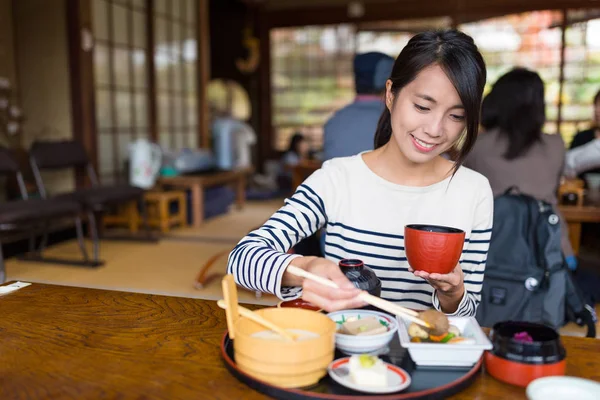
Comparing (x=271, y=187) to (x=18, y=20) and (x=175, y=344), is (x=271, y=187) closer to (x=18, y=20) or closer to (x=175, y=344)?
(x=18, y=20)

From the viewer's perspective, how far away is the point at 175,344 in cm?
92

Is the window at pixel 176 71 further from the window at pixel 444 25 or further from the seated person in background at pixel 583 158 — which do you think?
the seated person in background at pixel 583 158

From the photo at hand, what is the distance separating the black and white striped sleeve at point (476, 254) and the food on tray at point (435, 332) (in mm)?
294

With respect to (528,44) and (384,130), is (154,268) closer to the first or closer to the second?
(384,130)

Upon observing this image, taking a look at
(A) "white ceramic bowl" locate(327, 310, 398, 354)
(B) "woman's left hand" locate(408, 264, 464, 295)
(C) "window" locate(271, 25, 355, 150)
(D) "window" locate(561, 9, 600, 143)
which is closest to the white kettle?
(C) "window" locate(271, 25, 355, 150)

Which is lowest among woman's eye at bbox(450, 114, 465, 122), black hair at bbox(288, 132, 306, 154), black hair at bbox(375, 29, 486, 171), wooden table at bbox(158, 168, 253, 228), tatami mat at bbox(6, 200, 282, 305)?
tatami mat at bbox(6, 200, 282, 305)

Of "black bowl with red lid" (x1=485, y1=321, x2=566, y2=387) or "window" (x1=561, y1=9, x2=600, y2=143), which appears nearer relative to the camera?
"black bowl with red lid" (x1=485, y1=321, x2=566, y2=387)

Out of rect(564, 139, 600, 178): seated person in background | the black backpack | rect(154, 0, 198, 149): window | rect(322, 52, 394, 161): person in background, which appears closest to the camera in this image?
the black backpack

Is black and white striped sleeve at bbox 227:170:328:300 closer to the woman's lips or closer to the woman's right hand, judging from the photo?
the woman's right hand

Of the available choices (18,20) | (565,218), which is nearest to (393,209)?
(565,218)

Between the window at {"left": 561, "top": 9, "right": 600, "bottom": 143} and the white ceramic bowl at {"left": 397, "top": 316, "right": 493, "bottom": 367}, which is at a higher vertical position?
the window at {"left": 561, "top": 9, "right": 600, "bottom": 143}

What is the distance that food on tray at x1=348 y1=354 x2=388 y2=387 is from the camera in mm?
737

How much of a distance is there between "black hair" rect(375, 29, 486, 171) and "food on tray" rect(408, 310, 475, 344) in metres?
0.43

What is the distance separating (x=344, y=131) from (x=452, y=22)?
564 centimetres
